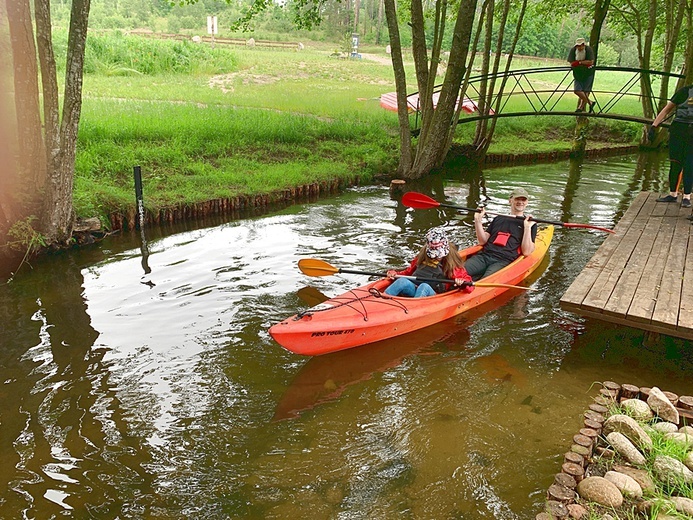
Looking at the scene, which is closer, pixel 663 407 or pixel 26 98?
pixel 663 407

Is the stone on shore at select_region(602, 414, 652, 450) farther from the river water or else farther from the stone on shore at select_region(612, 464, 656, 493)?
the river water

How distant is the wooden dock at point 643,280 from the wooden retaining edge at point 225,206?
5968 millimetres

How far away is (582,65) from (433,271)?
30.0 ft

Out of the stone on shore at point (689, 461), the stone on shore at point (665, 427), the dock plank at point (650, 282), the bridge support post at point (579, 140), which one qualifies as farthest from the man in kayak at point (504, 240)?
the bridge support post at point (579, 140)

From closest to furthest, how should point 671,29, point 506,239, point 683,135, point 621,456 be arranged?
1. point 621,456
2. point 506,239
3. point 683,135
4. point 671,29

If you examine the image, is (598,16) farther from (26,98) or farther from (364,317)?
(26,98)

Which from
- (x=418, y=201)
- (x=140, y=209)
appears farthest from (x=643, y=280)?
(x=140, y=209)

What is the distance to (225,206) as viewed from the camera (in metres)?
10.4

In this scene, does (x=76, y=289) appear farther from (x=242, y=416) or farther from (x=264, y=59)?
(x=264, y=59)

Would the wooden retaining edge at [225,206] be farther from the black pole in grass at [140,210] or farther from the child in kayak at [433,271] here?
the child in kayak at [433,271]

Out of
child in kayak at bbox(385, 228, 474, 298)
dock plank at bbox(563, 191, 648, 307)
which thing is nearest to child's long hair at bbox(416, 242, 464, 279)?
child in kayak at bbox(385, 228, 474, 298)

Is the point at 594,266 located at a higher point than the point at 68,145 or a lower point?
lower

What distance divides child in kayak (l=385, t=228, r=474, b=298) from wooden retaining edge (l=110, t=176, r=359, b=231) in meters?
4.89

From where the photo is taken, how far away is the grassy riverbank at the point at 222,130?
1048cm
